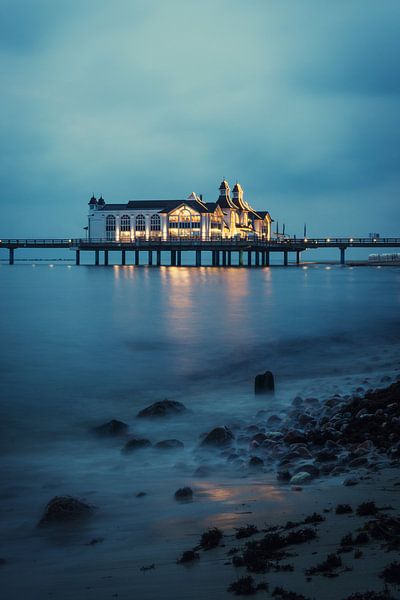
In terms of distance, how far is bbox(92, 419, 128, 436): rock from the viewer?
11207mm

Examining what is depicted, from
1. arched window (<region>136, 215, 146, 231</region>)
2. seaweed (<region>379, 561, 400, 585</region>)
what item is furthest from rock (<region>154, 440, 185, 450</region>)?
arched window (<region>136, 215, 146, 231</region>)

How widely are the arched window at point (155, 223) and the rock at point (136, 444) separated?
92.2m

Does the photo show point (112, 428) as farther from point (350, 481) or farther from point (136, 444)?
point (350, 481)

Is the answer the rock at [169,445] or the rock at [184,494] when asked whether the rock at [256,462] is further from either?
the rock at [169,445]

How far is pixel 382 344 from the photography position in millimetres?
22688

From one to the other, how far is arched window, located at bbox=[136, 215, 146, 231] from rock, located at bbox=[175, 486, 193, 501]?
95.3 metres

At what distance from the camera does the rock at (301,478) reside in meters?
7.63

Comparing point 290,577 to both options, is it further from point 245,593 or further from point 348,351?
point 348,351

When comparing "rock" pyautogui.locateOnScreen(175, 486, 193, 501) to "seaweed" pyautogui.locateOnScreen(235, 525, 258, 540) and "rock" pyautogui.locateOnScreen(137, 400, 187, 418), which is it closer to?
"seaweed" pyautogui.locateOnScreen(235, 525, 258, 540)

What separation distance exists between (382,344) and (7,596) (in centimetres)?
1945

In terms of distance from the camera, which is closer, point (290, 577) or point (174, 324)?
point (290, 577)

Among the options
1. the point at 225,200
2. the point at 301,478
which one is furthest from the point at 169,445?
the point at 225,200

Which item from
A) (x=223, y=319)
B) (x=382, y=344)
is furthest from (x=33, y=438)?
(x=223, y=319)

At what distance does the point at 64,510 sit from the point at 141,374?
10.7 metres
